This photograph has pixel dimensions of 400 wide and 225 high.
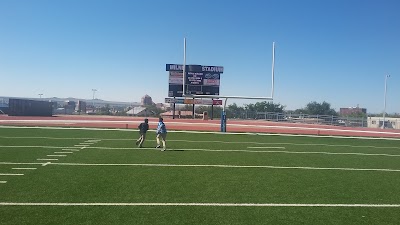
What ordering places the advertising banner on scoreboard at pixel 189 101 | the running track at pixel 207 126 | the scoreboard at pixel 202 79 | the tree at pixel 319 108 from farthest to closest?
1. the tree at pixel 319 108
2. the advertising banner on scoreboard at pixel 189 101
3. the scoreboard at pixel 202 79
4. the running track at pixel 207 126

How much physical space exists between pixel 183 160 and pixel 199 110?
181 feet

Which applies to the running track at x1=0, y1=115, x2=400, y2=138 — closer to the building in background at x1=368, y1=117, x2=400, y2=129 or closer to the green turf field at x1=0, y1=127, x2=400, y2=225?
the building in background at x1=368, y1=117, x2=400, y2=129

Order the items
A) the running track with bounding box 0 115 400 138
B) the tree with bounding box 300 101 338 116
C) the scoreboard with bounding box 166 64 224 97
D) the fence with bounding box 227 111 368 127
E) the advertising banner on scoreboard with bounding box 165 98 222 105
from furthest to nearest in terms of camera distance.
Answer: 1. the tree with bounding box 300 101 338 116
2. the fence with bounding box 227 111 368 127
3. the advertising banner on scoreboard with bounding box 165 98 222 105
4. the scoreboard with bounding box 166 64 224 97
5. the running track with bounding box 0 115 400 138

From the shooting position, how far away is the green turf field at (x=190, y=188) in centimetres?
559

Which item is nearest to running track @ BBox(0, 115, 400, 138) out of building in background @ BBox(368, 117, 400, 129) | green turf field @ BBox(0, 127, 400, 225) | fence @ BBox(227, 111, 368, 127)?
fence @ BBox(227, 111, 368, 127)

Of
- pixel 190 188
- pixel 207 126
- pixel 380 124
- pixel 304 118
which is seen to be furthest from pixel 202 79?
pixel 380 124

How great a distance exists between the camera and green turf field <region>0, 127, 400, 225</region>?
18.3ft

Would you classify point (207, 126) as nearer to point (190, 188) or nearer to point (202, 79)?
point (202, 79)

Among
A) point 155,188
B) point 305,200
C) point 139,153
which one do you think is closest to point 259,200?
point 305,200

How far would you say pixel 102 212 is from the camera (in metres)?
5.62

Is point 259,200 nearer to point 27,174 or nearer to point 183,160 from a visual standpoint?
point 183,160

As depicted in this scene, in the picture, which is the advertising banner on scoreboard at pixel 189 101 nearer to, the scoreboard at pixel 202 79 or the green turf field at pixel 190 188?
the scoreboard at pixel 202 79

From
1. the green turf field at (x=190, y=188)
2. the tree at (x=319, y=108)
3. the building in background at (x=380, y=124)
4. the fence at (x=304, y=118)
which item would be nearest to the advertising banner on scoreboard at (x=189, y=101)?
the fence at (x=304, y=118)

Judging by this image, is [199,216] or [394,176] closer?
[199,216]
